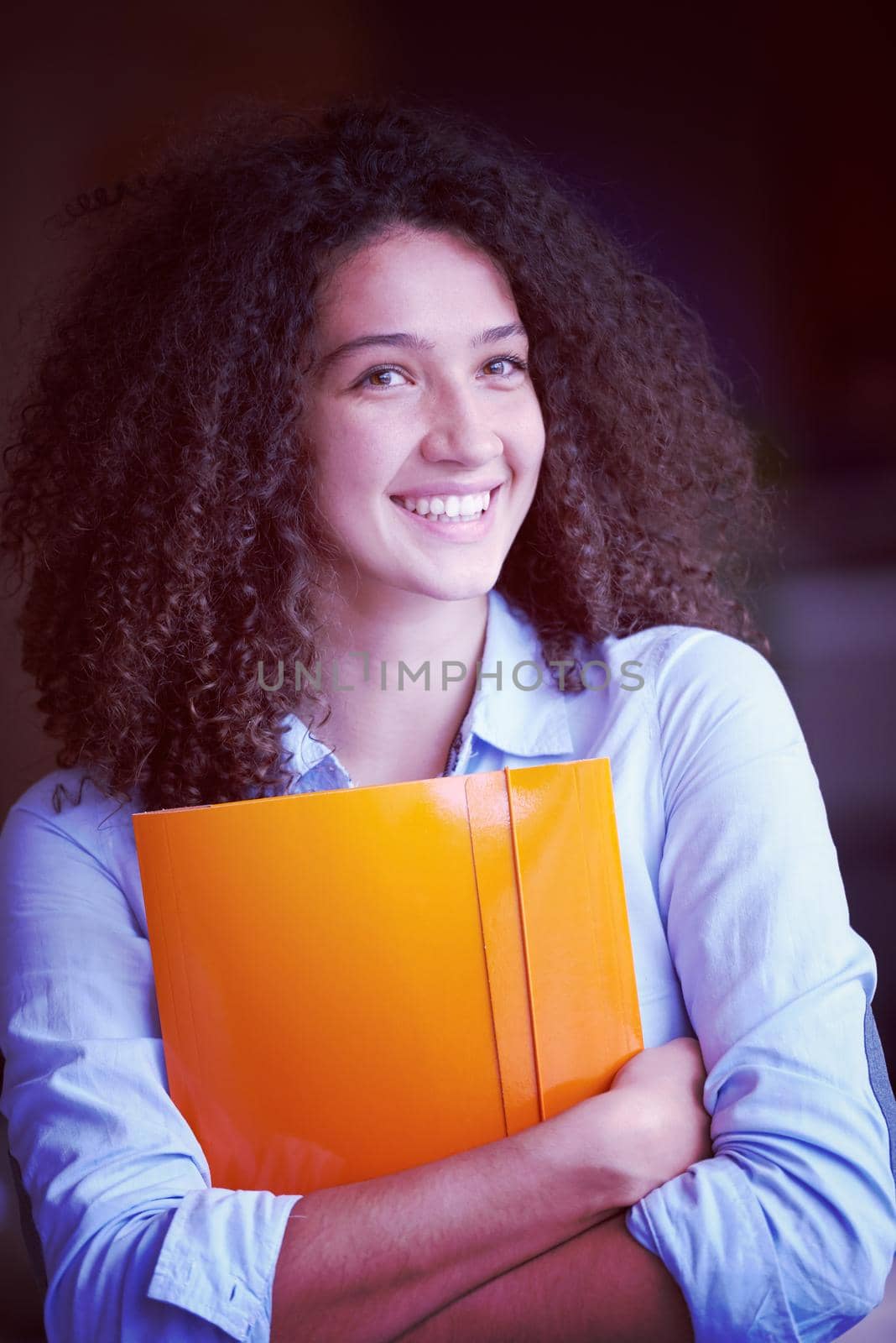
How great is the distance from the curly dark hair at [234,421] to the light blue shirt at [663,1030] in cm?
8

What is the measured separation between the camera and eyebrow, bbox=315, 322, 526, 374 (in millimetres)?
992

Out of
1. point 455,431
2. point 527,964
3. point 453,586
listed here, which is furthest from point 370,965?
point 455,431

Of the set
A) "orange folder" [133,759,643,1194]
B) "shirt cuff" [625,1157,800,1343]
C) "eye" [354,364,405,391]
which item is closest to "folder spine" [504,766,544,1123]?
"orange folder" [133,759,643,1194]

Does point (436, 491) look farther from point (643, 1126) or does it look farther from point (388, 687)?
point (643, 1126)

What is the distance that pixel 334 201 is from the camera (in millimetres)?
1056

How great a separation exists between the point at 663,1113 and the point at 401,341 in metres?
0.65

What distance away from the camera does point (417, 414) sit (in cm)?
100

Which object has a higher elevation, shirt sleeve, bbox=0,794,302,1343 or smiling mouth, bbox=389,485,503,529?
smiling mouth, bbox=389,485,503,529

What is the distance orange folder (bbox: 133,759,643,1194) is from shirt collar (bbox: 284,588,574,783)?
0.65 feet

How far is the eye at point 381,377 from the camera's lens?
101 centimetres

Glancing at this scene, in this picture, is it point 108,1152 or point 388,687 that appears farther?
point 388,687

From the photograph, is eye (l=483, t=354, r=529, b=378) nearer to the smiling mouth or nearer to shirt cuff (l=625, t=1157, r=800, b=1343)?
the smiling mouth

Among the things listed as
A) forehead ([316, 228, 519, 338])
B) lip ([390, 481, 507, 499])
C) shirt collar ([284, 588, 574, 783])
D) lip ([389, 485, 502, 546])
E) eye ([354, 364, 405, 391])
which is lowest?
shirt collar ([284, 588, 574, 783])

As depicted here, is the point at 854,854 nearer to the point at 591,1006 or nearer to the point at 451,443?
the point at 591,1006
